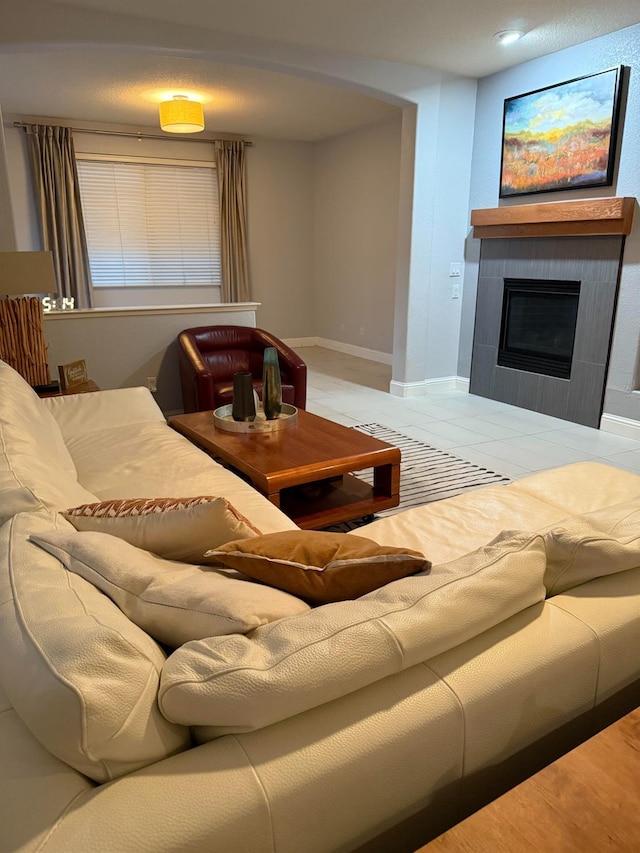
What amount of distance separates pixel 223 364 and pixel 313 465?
2466mm

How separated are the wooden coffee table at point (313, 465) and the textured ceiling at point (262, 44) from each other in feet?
8.58

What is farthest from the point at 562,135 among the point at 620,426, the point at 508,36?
the point at 620,426

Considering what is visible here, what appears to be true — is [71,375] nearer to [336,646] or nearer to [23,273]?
→ [23,273]

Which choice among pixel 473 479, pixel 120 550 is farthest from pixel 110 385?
pixel 120 550

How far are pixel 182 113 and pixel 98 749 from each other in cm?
553

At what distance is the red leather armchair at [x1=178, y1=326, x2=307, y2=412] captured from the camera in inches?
169

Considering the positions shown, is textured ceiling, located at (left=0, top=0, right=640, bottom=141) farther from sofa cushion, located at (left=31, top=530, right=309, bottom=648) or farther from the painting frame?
sofa cushion, located at (left=31, top=530, right=309, bottom=648)

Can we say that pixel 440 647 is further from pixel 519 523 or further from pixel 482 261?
pixel 482 261

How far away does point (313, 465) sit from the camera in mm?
2537

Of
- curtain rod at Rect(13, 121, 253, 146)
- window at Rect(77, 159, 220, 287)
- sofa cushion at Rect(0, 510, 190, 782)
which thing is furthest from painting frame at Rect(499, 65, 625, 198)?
sofa cushion at Rect(0, 510, 190, 782)

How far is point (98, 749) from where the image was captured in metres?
0.73

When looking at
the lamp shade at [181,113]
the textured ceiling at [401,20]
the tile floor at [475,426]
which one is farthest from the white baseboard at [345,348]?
the textured ceiling at [401,20]

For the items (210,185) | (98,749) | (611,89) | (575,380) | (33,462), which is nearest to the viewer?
(98,749)

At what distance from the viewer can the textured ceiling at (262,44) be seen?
3.59 meters
